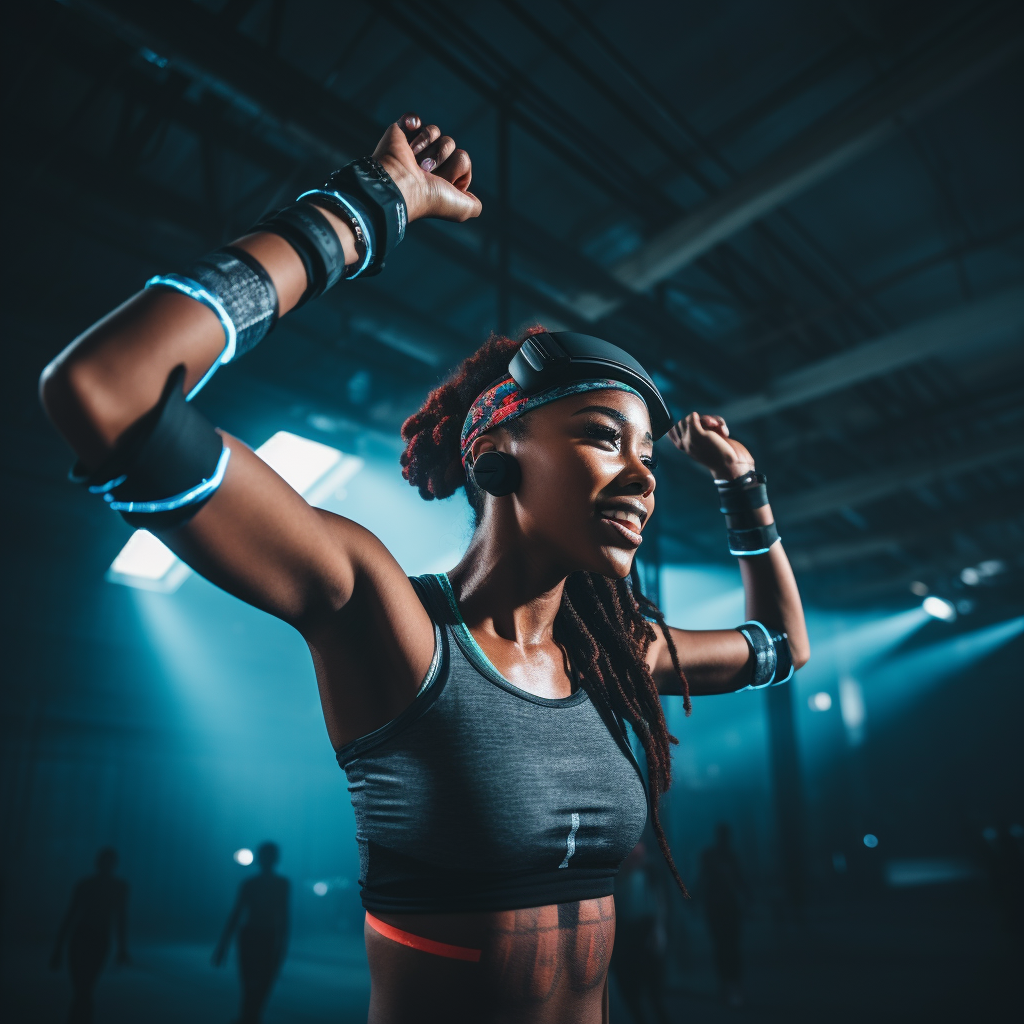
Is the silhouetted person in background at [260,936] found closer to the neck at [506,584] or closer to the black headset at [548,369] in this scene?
the neck at [506,584]

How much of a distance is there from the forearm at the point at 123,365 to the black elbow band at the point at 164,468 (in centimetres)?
1

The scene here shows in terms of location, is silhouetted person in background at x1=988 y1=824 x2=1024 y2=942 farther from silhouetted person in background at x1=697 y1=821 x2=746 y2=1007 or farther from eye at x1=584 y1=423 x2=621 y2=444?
eye at x1=584 y1=423 x2=621 y2=444

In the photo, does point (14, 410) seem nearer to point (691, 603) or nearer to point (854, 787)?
point (691, 603)

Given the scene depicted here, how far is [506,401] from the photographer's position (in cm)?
122

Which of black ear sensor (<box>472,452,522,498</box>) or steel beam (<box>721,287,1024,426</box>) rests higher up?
steel beam (<box>721,287,1024,426</box>)

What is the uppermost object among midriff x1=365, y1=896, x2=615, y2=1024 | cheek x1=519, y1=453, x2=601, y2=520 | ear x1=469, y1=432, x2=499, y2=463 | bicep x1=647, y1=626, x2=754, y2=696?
ear x1=469, y1=432, x2=499, y2=463

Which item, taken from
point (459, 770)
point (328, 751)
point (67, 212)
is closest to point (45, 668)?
point (328, 751)

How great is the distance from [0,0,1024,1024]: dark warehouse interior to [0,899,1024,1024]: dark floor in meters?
0.07

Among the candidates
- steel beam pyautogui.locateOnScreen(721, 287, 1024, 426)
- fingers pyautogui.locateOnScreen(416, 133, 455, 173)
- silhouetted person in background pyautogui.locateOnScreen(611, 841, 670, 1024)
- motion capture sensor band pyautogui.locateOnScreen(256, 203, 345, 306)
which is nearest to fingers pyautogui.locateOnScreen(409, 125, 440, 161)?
fingers pyautogui.locateOnScreen(416, 133, 455, 173)

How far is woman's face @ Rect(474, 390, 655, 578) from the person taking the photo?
1120 millimetres

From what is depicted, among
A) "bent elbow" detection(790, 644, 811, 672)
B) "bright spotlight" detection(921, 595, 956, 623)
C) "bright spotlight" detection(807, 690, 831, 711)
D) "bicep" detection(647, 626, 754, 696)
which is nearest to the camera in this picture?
"bicep" detection(647, 626, 754, 696)

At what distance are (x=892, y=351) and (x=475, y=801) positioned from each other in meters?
5.85

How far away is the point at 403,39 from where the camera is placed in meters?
4.50

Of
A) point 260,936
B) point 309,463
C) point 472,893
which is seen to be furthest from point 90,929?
point 472,893
